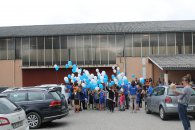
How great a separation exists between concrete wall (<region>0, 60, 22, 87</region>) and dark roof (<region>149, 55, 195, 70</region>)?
15631mm

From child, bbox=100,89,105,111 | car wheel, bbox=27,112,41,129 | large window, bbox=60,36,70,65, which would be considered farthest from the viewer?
large window, bbox=60,36,70,65

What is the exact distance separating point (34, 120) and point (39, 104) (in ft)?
2.07

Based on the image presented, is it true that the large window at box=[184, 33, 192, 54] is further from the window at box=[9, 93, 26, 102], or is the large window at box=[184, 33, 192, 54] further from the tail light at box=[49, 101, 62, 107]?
the window at box=[9, 93, 26, 102]

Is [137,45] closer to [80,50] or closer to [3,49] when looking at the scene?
[80,50]

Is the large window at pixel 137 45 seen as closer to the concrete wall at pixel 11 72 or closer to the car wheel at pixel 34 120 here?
the concrete wall at pixel 11 72

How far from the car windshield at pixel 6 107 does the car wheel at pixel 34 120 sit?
4.64 m

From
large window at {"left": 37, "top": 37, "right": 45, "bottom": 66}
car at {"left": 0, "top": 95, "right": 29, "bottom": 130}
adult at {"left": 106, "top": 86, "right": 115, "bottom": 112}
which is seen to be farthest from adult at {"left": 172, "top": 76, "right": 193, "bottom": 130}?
large window at {"left": 37, "top": 37, "right": 45, "bottom": 66}

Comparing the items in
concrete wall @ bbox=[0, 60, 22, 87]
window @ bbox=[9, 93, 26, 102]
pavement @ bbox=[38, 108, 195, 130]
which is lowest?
pavement @ bbox=[38, 108, 195, 130]

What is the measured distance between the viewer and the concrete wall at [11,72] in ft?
136

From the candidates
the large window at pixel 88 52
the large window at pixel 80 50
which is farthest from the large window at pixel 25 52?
the large window at pixel 88 52

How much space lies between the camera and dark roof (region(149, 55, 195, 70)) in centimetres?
2941

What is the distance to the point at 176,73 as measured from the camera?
111 ft

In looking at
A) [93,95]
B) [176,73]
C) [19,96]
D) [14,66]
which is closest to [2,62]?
[14,66]

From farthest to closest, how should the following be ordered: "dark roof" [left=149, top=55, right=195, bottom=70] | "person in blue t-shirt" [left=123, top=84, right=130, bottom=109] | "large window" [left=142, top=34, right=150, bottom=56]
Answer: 1. "large window" [left=142, top=34, right=150, bottom=56]
2. "dark roof" [left=149, top=55, right=195, bottom=70]
3. "person in blue t-shirt" [left=123, top=84, right=130, bottom=109]
